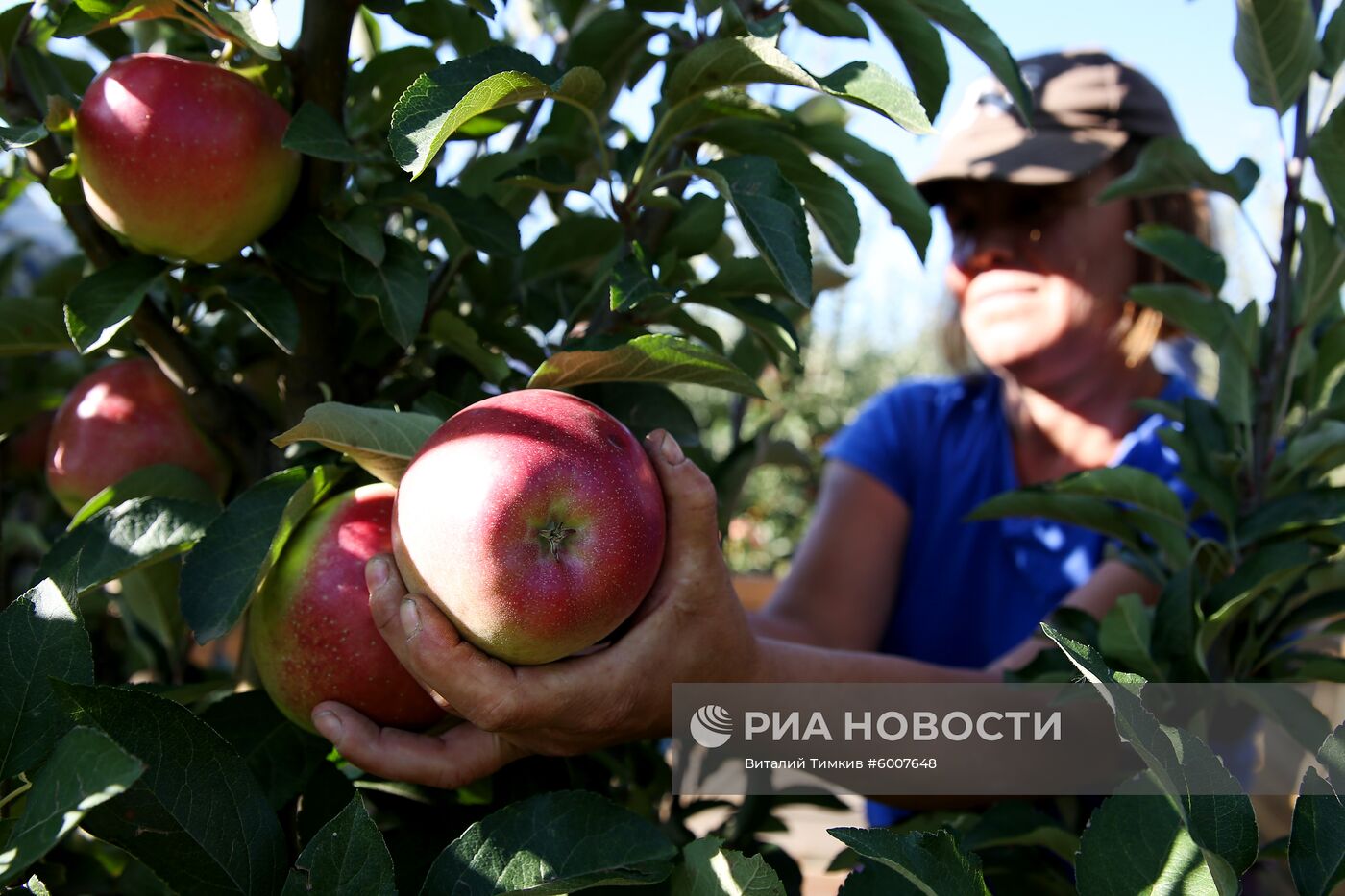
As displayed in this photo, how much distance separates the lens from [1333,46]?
0.91 m

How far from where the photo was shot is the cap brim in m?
1.37

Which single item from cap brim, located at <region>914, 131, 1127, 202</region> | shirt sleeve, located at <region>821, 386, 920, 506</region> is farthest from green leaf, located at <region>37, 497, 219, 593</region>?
shirt sleeve, located at <region>821, 386, 920, 506</region>

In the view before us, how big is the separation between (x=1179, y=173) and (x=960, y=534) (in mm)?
759

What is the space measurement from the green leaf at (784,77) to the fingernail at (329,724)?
45 cm

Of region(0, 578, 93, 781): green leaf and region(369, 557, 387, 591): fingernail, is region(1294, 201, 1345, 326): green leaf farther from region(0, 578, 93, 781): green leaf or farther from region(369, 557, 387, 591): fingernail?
region(0, 578, 93, 781): green leaf

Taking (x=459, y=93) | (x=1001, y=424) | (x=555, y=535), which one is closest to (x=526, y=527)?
(x=555, y=535)

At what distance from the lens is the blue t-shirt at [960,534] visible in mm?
1532

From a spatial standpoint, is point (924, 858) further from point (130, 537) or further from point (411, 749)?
point (130, 537)

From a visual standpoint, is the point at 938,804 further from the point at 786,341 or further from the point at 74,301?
the point at 74,301

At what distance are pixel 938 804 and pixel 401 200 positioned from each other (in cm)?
77

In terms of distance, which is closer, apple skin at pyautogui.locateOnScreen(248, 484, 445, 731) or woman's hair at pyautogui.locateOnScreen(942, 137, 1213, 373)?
apple skin at pyautogui.locateOnScreen(248, 484, 445, 731)

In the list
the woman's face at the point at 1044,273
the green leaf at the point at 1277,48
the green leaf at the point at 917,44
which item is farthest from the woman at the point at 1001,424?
the green leaf at the point at 917,44

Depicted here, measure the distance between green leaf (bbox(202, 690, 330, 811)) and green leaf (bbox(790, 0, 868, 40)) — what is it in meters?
0.63

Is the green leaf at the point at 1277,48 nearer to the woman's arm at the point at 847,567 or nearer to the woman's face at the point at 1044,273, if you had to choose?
the woman's face at the point at 1044,273
